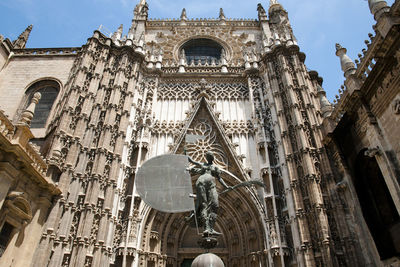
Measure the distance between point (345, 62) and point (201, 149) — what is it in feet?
26.1

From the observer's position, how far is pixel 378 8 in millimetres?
10312

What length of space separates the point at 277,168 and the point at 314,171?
2.10 metres

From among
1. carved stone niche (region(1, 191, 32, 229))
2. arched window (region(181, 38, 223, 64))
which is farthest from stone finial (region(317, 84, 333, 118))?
carved stone niche (region(1, 191, 32, 229))

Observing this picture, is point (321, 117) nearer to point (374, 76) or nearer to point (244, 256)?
point (374, 76)

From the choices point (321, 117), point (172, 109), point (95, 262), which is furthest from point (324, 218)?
point (172, 109)

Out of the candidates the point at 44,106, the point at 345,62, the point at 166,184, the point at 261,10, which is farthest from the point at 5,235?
the point at 261,10

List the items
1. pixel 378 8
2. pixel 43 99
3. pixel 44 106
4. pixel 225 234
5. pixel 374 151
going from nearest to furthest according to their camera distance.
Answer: pixel 374 151 → pixel 378 8 → pixel 225 234 → pixel 44 106 → pixel 43 99

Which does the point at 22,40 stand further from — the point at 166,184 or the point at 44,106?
the point at 166,184

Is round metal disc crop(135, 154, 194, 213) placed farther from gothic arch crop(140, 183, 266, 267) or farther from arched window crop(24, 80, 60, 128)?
arched window crop(24, 80, 60, 128)

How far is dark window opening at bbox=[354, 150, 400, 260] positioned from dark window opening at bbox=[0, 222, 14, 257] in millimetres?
12284

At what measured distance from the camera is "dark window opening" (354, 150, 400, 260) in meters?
9.52

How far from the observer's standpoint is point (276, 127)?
14984 mm

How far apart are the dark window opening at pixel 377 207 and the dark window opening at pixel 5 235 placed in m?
12.3

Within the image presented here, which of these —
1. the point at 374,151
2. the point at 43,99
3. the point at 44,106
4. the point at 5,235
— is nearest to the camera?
the point at 5,235
